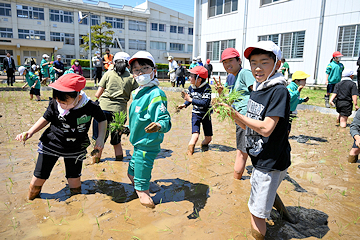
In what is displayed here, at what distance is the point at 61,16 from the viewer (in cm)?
4122

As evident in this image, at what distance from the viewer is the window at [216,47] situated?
20.9 meters

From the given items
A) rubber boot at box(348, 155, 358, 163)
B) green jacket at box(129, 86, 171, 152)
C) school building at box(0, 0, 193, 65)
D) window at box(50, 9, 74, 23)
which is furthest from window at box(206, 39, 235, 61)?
window at box(50, 9, 74, 23)

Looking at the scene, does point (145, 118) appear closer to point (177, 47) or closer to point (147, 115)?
point (147, 115)

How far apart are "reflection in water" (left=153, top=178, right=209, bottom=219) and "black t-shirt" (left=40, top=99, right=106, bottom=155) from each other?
4.40ft

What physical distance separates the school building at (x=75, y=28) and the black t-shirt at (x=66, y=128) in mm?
40537

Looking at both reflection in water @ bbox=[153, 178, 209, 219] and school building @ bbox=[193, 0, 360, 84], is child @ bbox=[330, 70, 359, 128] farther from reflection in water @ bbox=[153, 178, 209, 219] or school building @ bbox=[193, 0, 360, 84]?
school building @ bbox=[193, 0, 360, 84]

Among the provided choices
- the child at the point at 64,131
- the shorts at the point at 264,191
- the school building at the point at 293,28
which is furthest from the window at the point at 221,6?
the shorts at the point at 264,191

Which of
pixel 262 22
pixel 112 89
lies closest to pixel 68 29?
pixel 262 22

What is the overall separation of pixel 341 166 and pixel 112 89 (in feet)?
14.9

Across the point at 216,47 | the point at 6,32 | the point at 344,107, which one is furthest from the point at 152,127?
the point at 6,32

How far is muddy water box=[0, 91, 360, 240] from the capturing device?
107 inches

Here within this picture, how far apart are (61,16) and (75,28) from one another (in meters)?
2.72

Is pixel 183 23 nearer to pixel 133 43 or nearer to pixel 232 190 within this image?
pixel 133 43

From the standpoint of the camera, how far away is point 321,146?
19.8 feet
